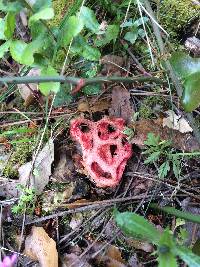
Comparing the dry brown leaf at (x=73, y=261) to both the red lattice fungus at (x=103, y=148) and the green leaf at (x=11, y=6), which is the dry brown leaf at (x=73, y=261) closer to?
the red lattice fungus at (x=103, y=148)

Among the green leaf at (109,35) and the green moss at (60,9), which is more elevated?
the green moss at (60,9)

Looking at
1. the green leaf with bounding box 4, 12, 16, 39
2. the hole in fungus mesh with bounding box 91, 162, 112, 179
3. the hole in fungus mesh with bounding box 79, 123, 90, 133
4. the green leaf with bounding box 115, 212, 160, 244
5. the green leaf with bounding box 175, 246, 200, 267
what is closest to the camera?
the green leaf with bounding box 175, 246, 200, 267

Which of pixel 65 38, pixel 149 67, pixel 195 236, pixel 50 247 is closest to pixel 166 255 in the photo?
pixel 195 236

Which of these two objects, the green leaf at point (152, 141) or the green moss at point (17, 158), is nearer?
the green leaf at point (152, 141)

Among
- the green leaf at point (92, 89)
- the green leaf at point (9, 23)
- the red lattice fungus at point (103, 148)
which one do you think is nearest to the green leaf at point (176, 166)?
the red lattice fungus at point (103, 148)

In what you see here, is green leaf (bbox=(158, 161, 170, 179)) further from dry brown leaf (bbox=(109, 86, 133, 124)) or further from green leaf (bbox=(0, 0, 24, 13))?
green leaf (bbox=(0, 0, 24, 13))

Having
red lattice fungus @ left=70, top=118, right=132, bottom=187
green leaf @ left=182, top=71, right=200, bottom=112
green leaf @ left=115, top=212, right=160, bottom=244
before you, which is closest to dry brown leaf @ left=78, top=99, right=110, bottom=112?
red lattice fungus @ left=70, top=118, right=132, bottom=187
